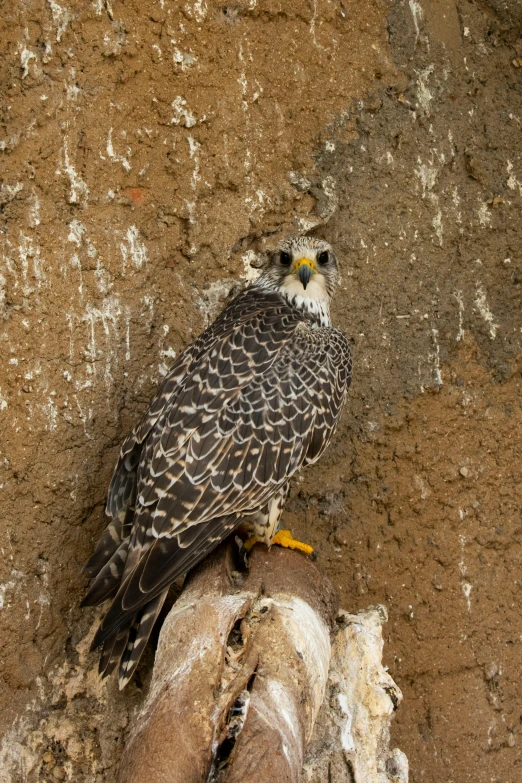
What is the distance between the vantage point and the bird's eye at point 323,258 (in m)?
4.20

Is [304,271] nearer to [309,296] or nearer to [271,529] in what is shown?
[309,296]

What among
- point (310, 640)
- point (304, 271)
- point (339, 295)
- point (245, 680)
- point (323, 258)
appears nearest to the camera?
point (245, 680)

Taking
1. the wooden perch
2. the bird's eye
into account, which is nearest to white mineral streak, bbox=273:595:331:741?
the wooden perch

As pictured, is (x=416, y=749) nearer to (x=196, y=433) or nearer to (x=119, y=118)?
(x=196, y=433)

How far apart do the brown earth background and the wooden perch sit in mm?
635

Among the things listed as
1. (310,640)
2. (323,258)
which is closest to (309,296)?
(323,258)

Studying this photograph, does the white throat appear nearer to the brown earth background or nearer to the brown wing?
the brown wing

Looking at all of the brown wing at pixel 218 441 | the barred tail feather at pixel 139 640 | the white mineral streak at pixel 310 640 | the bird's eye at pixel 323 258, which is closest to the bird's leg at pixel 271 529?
the brown wing at pixel 218 441

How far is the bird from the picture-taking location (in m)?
3.44

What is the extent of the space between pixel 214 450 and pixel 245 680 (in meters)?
0.97

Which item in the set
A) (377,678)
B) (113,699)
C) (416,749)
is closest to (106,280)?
(113,699)

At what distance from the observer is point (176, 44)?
13.7 feet

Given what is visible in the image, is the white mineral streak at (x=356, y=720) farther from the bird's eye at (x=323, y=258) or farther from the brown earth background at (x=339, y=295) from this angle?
the bird's eye at (x=323, y=258)

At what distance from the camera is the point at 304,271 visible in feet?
13.3
